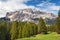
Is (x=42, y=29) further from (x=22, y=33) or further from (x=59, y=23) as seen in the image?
(x=59, y=23)

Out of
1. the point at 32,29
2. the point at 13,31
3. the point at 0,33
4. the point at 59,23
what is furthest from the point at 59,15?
the point at 32,29

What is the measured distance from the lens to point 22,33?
4267 inches

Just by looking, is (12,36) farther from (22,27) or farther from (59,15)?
(59,15)

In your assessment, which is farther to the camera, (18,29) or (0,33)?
(18,29)

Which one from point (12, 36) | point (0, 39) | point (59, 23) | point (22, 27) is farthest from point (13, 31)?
point (59, 23)

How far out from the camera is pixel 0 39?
77.2 metres

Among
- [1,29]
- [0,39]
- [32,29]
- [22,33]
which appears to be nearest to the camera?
[0,39]

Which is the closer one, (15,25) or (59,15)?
(59,15)

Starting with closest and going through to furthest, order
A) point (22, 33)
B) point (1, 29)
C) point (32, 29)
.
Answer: point (1, 29) → point (22, 33) → point (32, 29)

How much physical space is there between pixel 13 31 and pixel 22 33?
27.3 ft

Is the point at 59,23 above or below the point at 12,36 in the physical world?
above

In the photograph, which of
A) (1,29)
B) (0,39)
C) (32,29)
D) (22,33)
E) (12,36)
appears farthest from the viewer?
(32,29)

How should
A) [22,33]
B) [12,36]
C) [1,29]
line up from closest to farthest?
[1,29] → [12,36] → [22,33]

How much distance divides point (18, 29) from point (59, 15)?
3843 centimetres
